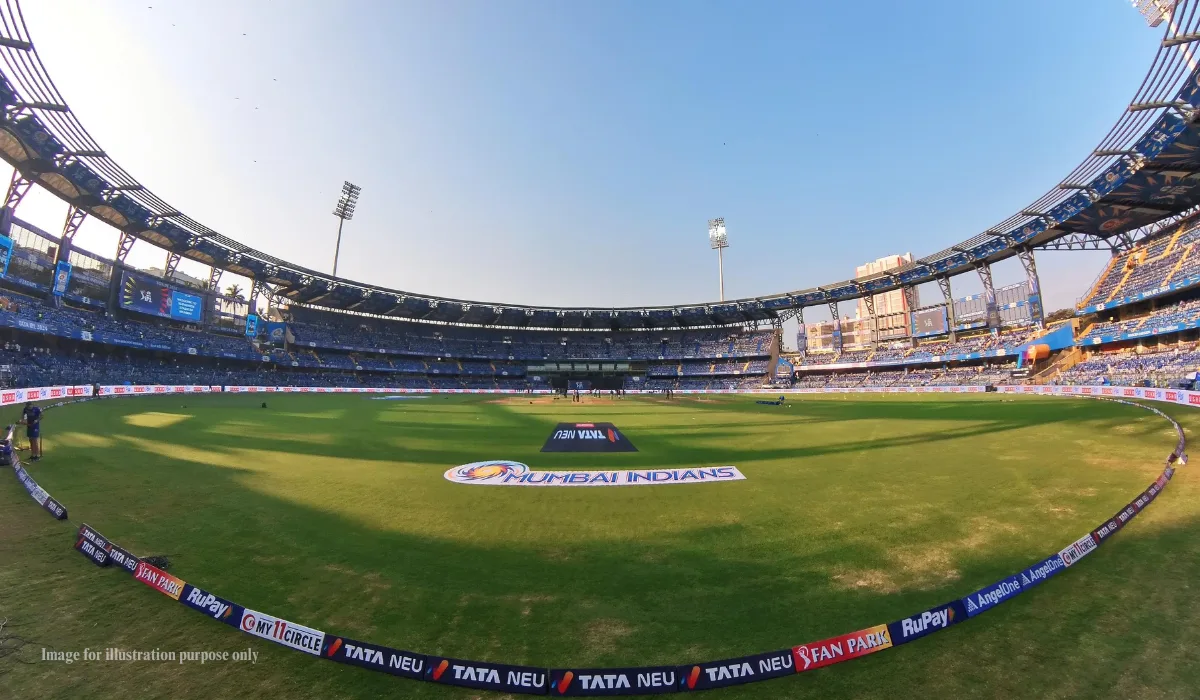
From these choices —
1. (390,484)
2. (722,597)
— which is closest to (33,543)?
(390,484)

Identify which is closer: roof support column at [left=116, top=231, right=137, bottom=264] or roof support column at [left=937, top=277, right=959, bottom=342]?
roof support column at [left=116, top=231, right=137, bottom=264]

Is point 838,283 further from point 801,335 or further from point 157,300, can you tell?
point 157,300

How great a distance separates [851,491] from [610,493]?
6051 mm

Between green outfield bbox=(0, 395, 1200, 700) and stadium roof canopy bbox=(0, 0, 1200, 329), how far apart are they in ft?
114

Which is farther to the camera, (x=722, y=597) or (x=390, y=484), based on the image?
(x=390, y=484)

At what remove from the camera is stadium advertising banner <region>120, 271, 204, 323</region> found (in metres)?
52.6

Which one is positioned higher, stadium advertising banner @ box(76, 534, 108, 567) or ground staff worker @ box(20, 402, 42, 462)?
ground staff worker @ box(20, 402, 42, 462)

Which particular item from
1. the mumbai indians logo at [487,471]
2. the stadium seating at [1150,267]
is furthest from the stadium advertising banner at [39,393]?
the stadium seating at [1150,267]

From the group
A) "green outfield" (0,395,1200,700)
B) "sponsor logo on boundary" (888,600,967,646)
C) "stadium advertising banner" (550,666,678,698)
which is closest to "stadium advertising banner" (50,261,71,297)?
"green outfield" (0,395,1200,700)

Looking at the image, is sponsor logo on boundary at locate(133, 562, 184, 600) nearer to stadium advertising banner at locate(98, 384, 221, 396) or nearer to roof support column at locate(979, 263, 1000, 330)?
stadium advertising banner at locate(98, 384, 221, 396)

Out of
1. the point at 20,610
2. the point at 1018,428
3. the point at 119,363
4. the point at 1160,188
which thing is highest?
the point at 1160,188

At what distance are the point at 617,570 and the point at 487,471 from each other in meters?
7.40

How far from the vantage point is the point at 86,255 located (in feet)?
164

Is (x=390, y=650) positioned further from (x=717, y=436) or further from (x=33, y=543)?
(x=717, y=436)
